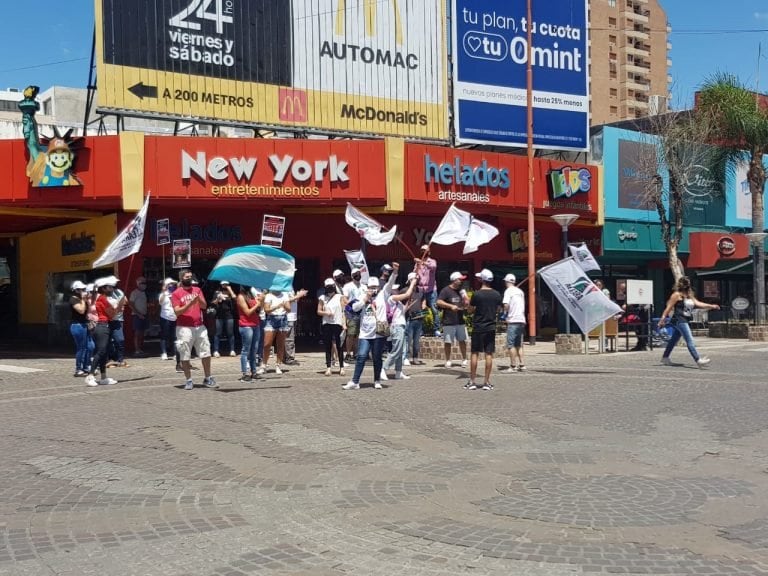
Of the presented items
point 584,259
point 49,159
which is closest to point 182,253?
point 49,159

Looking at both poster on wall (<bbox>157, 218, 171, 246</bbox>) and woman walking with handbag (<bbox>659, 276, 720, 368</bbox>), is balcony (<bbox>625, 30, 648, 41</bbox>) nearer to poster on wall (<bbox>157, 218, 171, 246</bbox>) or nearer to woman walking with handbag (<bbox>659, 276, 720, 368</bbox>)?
woman walking with handbag (<bbox>659, 276, 720, 368</bbox>)

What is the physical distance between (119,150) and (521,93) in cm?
1300

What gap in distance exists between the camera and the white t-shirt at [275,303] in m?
14.5

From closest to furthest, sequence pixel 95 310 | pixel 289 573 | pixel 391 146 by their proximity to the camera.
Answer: pixel 289 573, pixel 95 310, pixel 391 146

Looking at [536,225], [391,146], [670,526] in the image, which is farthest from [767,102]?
[670,526]

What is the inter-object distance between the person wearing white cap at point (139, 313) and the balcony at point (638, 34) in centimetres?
7739

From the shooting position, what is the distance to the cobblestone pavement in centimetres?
494

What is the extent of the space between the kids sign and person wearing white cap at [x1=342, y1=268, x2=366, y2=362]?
4.50m

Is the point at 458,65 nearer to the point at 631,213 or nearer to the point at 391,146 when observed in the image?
the point at 391,146

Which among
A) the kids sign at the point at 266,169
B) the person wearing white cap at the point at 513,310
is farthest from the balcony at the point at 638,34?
the person wearing white cap at the point at 513,310

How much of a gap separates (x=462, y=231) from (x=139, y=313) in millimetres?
8015

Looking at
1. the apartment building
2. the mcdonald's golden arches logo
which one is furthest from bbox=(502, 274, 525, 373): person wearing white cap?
the apartment building

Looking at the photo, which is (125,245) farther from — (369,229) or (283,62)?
(283,62)

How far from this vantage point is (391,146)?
69.0 ft
